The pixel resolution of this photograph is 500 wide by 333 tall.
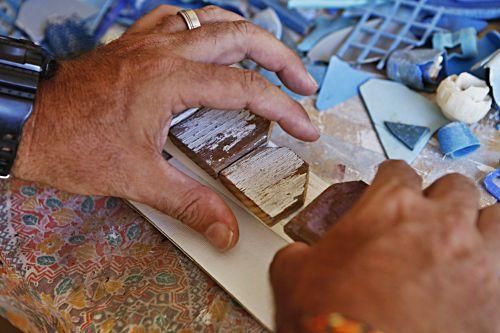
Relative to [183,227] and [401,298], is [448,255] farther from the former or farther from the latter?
[183,227]

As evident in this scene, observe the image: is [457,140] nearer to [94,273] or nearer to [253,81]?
[253,81]

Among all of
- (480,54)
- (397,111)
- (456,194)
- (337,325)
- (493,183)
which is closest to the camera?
(337,325)

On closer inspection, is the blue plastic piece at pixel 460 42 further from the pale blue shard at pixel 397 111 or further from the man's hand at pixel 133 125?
the man's hand at pixel 133 125

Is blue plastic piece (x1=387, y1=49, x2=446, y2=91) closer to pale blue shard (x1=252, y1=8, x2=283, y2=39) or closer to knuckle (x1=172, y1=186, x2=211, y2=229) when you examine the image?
pale blue shard (x1=252, y1=8, x2=283, y2=39)

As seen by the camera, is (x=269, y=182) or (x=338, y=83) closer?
(x=269, y=182)

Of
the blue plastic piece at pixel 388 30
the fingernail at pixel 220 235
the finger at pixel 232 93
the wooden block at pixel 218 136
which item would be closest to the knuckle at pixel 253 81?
the finger at pixel 232 93

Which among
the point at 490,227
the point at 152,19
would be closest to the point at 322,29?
the point at 152,19

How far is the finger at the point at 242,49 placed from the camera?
930mm

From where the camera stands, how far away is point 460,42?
122cm

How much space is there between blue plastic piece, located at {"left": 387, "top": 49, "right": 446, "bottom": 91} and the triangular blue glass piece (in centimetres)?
13

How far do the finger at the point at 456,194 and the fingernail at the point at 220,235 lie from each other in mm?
295

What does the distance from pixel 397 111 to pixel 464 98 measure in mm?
136

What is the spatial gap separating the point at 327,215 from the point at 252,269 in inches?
5.9

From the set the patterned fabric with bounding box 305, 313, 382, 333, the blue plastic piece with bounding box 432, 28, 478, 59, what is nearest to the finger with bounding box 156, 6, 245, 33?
the blue plastic piece with bounding box 432, 28, 478, 59
